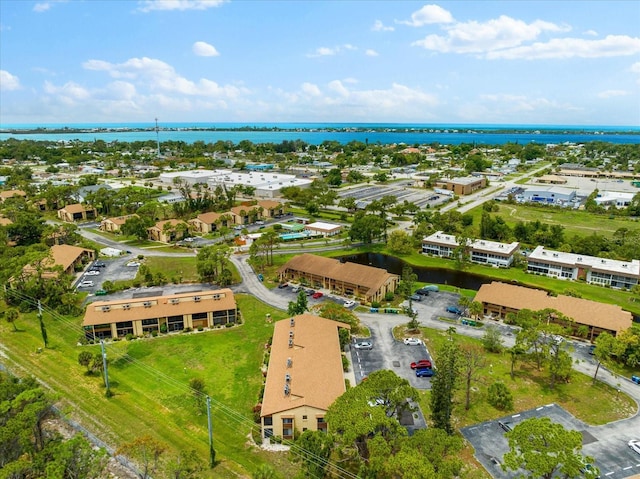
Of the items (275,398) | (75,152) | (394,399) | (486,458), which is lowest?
(486,458)

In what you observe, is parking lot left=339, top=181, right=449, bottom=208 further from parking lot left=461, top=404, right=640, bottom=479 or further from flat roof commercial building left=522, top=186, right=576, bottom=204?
parking lot left=461, top=404, right=640, bottom=479

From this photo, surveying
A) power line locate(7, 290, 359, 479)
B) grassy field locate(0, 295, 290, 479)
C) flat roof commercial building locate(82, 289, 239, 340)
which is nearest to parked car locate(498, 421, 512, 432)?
power line locate(7, 290, 359, 479)

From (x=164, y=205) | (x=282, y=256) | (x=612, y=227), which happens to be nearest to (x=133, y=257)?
(x=282, y=256)

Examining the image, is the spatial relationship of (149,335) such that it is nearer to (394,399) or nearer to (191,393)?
(191,393)

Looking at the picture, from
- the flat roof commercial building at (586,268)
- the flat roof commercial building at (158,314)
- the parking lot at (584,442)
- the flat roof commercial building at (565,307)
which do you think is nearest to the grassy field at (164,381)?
the flat roof commercial building at (158,314)

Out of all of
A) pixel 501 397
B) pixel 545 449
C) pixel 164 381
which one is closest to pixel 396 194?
pixel 501 397

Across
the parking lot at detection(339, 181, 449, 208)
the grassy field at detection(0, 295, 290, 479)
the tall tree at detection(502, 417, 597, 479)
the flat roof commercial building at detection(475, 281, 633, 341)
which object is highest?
the parking lot at detection(339, 181, 449, 208)
